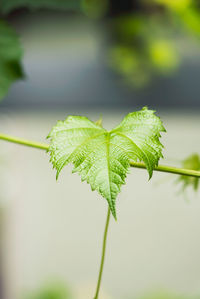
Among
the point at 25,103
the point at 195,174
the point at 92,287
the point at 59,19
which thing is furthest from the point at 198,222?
the point at 195,174

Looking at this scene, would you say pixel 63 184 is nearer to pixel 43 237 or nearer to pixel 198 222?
pixel 43 237

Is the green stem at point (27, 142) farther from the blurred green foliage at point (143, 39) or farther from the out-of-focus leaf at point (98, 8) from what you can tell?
the out-of-focus leaf at point (98, 8)

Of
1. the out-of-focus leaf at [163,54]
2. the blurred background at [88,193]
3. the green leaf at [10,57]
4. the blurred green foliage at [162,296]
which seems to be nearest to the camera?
the green leaf at [10,57]

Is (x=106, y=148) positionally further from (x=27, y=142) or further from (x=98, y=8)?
(x=98, y=8)

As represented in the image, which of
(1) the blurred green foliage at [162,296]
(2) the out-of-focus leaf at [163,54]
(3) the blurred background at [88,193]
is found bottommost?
(1) the blurred green foliage at [162,296]

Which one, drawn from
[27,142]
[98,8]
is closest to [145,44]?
[98,8]

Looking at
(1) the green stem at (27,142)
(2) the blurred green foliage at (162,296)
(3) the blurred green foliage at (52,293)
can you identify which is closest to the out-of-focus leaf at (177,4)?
(1) the green stem at (27,142)
